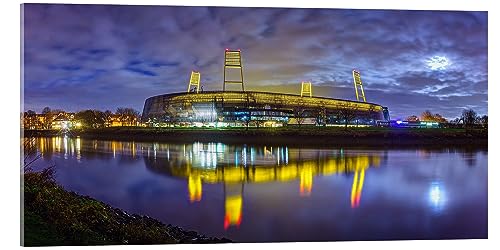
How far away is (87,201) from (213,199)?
218cm

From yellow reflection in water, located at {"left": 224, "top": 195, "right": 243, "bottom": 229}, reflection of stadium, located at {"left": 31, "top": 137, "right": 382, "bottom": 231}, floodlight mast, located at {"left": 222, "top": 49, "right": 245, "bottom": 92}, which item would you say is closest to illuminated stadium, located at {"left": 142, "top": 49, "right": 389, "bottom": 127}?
floodlight mast, located at {"left": 222, "top": 49, "right": 245, "bottom": 92}

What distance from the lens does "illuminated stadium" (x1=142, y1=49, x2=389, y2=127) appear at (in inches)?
368

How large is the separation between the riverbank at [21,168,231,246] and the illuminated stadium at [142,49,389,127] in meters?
2.65

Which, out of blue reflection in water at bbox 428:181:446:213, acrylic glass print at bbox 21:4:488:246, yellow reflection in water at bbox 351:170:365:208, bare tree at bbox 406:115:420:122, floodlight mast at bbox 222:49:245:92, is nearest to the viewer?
acrylic glass print at bbox 21:4:488:246

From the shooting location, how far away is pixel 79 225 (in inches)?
255

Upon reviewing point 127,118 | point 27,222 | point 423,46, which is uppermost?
point 423,46

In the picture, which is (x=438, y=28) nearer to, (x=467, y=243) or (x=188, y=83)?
(x=467, y=243)

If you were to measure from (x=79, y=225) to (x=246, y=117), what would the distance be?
15.3 ft

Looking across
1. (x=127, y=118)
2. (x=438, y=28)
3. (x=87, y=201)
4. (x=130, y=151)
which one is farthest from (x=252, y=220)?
(x=130, y=151)

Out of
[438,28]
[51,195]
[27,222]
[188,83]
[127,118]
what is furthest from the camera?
[127,118]

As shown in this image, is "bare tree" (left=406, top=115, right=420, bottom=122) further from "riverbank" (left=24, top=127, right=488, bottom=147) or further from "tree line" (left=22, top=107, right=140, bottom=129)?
"tree line" (left=22, top=107, right=140, bottom=129)

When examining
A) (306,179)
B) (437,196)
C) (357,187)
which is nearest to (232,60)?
(306,179)

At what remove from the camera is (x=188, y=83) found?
357 inches

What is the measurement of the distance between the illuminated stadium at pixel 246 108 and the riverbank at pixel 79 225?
104 inches
